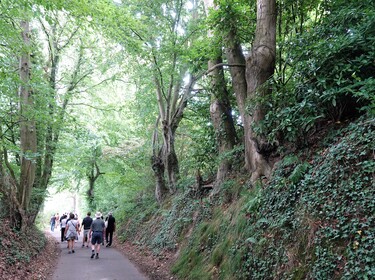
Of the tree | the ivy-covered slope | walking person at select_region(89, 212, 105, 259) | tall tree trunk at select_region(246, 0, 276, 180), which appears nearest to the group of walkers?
walking person at select_region(89, 212, 105, 259)

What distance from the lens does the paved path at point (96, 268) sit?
8777mm

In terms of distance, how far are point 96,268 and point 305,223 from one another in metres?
7.50

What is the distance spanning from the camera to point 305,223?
4.87 meters

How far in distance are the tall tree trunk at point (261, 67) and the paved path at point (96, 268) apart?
462cm

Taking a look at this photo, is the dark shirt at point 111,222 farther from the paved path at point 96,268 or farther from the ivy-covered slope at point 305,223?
the ivy-covered slope at point 305,223

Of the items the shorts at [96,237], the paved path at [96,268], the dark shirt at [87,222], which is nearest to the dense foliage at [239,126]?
the paved path at [96,268]

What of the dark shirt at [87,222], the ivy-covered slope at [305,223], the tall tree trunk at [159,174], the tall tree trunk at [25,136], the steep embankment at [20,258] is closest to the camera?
the ivy-covered slope at [305,223]

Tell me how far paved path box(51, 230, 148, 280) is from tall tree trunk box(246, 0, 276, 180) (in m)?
4.62

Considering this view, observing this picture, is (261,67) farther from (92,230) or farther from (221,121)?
(92,230)

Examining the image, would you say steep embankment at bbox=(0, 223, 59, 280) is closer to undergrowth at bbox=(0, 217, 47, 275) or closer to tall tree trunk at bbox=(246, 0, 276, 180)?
undergrowth at bbox=(0, 217, 47, 275)

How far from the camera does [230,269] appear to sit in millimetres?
6148

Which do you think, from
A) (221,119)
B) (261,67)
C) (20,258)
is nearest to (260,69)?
(261,67)

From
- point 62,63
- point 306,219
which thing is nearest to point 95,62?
point 62,63

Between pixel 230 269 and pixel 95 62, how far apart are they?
15101 mm
